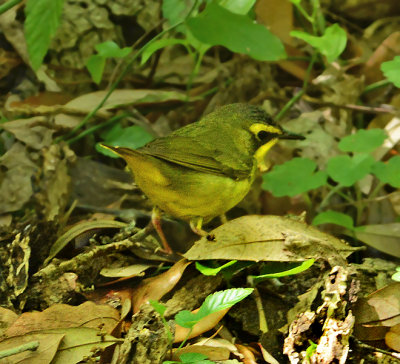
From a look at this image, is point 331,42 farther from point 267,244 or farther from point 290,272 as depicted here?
point 290,272

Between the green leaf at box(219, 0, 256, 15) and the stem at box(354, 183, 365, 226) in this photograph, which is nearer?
the green leaf at box(219, 0, 256, 15)

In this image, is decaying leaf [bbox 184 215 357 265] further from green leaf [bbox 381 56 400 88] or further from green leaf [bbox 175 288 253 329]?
green leaf [bbox 381 56 400 88]

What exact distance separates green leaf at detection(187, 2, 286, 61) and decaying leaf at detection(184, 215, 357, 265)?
1.20 meters

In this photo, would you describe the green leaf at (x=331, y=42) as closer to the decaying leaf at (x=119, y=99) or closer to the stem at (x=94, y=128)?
the decaying leaf at (x=119, y=99)

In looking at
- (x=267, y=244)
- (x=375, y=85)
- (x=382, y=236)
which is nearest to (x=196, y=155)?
(x=267, y=244)

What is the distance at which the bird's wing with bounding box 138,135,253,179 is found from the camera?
126 inches

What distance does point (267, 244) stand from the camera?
2.78 m

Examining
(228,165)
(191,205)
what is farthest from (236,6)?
(191,205)

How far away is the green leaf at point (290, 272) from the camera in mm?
2571

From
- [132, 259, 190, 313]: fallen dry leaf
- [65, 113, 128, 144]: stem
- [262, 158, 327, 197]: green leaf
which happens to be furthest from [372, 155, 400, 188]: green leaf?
[65, 113, 128, 144]: stem

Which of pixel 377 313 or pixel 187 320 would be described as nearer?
pixel 187 320

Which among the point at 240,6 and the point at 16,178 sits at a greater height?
the point at 240,6

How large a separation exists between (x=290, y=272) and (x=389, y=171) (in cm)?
131

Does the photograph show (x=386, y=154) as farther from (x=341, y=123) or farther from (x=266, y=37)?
(x=266, y=37)
